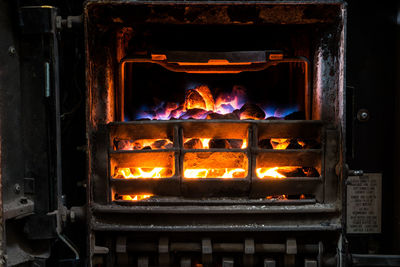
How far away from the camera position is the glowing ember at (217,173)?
1393 millimetres

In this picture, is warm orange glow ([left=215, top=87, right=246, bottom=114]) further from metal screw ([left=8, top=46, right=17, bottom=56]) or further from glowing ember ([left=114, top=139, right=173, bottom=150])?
metal screw ([left=8, top=46, right=17, bottom=56])

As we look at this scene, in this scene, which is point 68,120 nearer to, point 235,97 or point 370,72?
point 235,97

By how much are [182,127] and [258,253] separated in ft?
1.91

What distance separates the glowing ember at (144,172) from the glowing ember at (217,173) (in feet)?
0.30

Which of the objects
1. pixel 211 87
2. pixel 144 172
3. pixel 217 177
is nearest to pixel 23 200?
pixel 144 172

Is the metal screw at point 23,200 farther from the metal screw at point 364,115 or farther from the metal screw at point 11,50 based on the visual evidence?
the metal screw at point 364,115

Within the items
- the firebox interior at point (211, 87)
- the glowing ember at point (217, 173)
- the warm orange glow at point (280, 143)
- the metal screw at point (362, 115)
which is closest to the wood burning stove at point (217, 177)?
the glowing ember at point (217, 173)

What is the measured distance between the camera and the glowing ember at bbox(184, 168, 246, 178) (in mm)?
1393

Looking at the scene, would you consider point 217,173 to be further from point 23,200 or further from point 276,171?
point 23,200

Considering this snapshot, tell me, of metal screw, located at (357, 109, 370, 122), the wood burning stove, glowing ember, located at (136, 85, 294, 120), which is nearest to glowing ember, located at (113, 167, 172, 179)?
the wood burning stove

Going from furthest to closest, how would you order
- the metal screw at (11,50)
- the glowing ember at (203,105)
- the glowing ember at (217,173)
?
the glowing ember at (203,105) < the glowing ember at (217,173) < the metal screw at (11,50)

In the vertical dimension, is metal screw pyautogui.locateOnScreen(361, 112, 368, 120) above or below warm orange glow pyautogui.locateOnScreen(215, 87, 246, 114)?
below

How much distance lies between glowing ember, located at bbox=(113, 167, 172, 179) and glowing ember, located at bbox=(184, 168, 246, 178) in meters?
0.09

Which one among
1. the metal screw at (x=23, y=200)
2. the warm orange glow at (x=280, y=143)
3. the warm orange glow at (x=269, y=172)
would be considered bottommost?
the metal screw at (x=23, y=200)
